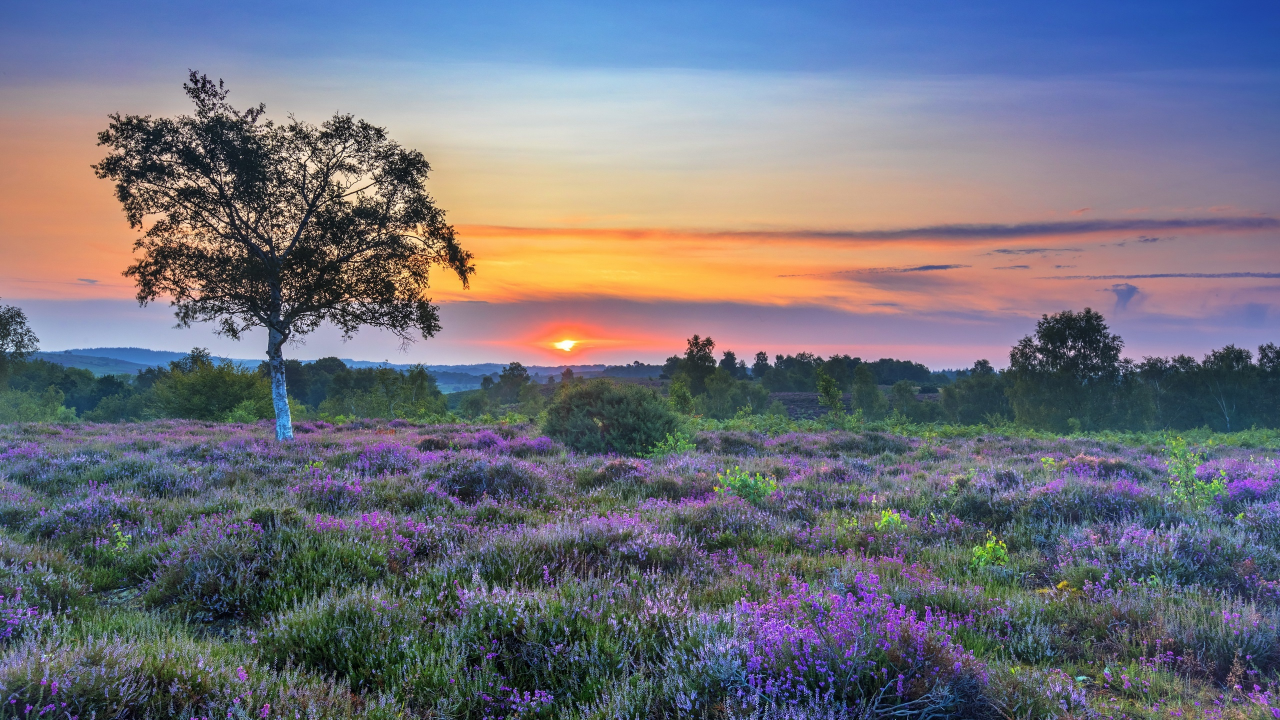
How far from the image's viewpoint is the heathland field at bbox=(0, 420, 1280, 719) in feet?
10.5

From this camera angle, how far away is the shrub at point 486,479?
9414 millimetres

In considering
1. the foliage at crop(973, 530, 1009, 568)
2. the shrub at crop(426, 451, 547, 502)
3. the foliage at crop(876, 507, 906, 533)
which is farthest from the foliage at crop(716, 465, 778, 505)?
the foliage at crop(973, 530, 1009, 568)

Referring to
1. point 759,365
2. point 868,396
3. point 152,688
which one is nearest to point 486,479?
point 152,688

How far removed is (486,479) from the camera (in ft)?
32.6

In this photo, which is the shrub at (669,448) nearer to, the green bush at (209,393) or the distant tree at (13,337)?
the green bush at (209,393)

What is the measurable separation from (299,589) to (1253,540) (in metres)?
9.74

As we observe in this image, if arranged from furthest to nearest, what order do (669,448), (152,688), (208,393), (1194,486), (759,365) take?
(759,365), (208,393), (669,448), (1194,486), (152,688)

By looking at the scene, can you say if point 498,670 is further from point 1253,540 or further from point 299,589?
point 1253,540

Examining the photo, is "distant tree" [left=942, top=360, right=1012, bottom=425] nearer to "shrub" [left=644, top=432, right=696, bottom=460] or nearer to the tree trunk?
"shrub" [left=644, top=432, right=696, bottom=460]

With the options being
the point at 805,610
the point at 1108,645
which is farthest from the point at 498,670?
the point at 1108,645

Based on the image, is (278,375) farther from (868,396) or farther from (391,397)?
(868,396)

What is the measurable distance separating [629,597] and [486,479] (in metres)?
5.95

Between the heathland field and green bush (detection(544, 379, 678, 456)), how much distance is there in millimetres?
6464

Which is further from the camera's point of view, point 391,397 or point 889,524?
point 391,397
